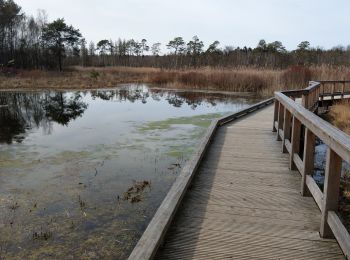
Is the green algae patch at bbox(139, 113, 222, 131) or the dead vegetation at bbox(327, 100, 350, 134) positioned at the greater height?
the dead vegetation at bbox(327, 100, 350, 134)

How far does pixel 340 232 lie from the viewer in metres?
2.28

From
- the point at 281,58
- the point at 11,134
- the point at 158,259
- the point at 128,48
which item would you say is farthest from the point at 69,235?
the point at 128,48

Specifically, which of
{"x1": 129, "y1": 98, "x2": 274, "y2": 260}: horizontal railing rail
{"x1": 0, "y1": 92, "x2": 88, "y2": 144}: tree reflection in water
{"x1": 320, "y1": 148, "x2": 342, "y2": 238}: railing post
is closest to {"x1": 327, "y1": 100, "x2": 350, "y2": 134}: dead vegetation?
{"x1": 129, "y1": 98, "x2": 274, "y2": 260}: horizontal railing rail

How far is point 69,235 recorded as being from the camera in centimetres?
371

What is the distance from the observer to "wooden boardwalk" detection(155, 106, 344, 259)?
97.3 inches

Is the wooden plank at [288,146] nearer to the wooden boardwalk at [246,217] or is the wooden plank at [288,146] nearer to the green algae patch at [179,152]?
the wooden boardwalk at [246,217]

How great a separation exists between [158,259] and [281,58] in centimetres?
4783

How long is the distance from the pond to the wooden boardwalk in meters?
0.82

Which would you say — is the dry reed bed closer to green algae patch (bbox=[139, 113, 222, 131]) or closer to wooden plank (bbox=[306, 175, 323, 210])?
green algae patch (bbox=[139, 113, 222, 131])

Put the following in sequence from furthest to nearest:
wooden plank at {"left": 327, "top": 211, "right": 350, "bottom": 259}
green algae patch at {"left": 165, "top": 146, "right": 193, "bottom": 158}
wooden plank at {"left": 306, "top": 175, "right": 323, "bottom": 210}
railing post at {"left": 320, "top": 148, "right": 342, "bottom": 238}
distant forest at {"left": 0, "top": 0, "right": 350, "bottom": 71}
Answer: distant forest at {"left": 0, "top": 0, "right": 350, "bottom": 71} → green algae patch at {"left": 165, "top": 146, "right": 193, "bottom": 158} → wooden plank at {"left": 306, "top": 175, "right": 323, "bottom": 210} → railing post at {"left": 320, "top": 148, "right": 342, "bottom": 238} → wooden plank at {"left": 327, "top": 211, "right": 350, "bottom": 259}

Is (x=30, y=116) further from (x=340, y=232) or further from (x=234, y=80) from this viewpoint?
(x=234, y=80)

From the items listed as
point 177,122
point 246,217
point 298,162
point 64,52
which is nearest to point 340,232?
point 246,217

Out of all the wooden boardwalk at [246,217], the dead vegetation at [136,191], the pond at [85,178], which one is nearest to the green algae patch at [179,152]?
the pond at [85,178]

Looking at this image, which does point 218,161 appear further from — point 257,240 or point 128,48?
point 128,48
